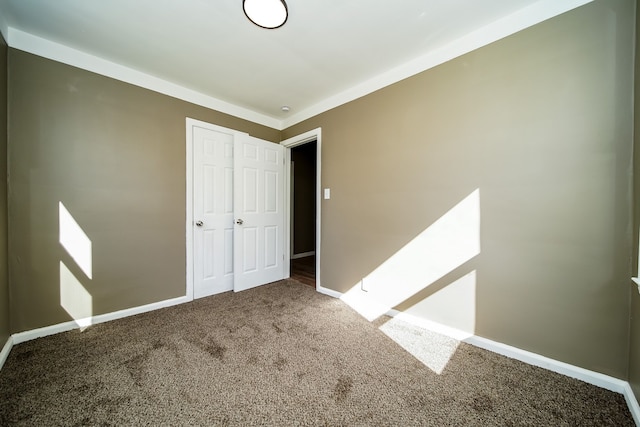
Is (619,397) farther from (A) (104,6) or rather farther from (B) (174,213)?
(A) (104,6)

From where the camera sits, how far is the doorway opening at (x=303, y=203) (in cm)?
519

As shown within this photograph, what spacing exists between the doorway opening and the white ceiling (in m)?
2.53

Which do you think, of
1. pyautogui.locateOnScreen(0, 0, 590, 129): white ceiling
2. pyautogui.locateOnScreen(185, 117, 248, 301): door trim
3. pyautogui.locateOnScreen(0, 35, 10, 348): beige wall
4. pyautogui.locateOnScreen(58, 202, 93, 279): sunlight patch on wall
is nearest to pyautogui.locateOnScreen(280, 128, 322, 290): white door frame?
pyautogui.locateOnScreen(0, 0, 590, 129): white ceiling

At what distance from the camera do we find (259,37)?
1.99 m

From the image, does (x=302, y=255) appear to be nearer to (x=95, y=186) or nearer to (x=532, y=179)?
(x=95, y=186)

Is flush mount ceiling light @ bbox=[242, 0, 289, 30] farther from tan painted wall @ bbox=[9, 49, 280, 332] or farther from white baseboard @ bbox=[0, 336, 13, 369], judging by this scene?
white baseboard @ bbox=[0, 336, 13, 369]

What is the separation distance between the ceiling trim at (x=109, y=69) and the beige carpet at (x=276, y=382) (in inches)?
93.4

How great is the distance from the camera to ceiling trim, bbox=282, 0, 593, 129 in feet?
5.41

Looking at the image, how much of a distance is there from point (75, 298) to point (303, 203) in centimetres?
389

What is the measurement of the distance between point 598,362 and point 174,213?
3698 mm

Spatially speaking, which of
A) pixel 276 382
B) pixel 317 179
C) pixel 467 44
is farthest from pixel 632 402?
pixel 317 179

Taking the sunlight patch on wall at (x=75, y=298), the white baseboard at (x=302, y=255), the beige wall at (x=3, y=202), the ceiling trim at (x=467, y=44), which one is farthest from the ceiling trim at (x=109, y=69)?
the white baseboard at (x=302, y=255)

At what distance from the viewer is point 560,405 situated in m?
1.35

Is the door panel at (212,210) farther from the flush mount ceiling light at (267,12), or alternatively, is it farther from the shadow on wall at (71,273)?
the flush mount ceiling light at (267,12)
